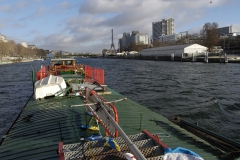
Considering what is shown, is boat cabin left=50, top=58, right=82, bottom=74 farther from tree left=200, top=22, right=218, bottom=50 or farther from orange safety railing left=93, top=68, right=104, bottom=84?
tree left=200, top=22, right=218, bottom=50

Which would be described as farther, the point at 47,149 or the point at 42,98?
the point at 42,98

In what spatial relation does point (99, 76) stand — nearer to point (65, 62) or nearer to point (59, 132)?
point (65, 62)

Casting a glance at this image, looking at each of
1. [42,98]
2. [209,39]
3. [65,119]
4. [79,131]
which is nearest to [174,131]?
[79,131]

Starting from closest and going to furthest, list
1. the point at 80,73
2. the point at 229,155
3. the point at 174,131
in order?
the point at 229,155 → the point at 174,131 → the point at 80,73

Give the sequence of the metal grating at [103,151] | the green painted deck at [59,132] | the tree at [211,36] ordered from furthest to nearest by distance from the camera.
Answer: the tree at [211,36] < the green painted deck at [59,132] < the metal grating at [103,151]

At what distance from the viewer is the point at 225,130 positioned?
13117mm

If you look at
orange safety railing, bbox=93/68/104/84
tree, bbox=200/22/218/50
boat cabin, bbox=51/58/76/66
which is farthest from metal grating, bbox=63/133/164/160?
tree, bbox=200/22/218/50

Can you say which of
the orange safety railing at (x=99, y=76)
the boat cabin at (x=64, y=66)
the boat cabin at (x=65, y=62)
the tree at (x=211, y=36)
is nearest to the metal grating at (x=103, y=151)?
the orange safety railing at (x=99, y=76)

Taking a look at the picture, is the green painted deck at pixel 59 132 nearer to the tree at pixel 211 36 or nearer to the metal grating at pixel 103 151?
the metal grating at pixel 103 151

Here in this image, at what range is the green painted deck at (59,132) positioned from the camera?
21.9 ft

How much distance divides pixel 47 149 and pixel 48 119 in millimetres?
3115

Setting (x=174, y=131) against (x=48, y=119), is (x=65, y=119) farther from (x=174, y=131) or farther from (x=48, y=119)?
(x=174, y=131)

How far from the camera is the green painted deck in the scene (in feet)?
21.9

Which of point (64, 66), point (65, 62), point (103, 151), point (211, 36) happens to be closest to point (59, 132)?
point (103, 151)
